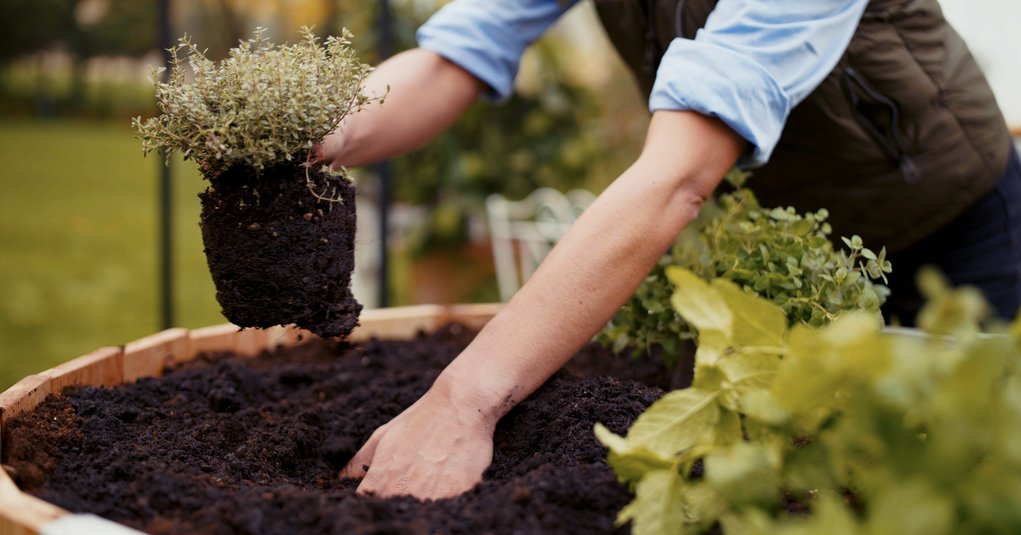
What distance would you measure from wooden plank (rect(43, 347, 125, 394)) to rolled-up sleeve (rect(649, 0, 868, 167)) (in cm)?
105

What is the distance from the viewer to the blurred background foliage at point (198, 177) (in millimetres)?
4391

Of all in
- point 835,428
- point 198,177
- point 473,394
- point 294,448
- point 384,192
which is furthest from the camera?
point 198,177

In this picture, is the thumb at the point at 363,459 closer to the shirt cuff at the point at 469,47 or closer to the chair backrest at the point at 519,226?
the shirt cuff at the point at 469,47

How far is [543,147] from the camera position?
4.50m

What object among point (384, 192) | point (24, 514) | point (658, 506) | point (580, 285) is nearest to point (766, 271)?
point (580, 285)

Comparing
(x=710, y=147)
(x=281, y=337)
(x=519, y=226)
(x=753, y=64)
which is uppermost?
(x=753, y=64)

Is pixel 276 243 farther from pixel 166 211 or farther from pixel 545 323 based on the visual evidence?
pixel 166 211

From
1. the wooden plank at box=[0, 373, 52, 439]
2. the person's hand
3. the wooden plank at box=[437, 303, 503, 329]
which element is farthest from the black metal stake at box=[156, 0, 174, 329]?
the person's hand

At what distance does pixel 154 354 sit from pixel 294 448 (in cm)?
52

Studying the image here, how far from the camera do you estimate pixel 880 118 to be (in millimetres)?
1639

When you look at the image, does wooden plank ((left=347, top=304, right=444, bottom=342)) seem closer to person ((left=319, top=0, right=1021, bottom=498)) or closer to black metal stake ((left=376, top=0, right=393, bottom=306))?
person ((left=319, top=0, right=1021, bottom=498))

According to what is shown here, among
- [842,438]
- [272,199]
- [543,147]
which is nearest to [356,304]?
[272,199]

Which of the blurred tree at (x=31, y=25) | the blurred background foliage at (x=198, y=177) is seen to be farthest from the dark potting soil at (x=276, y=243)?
the blurred tree at (x=31, y=25)

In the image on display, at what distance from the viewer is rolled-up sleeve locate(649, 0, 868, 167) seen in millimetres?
1235
